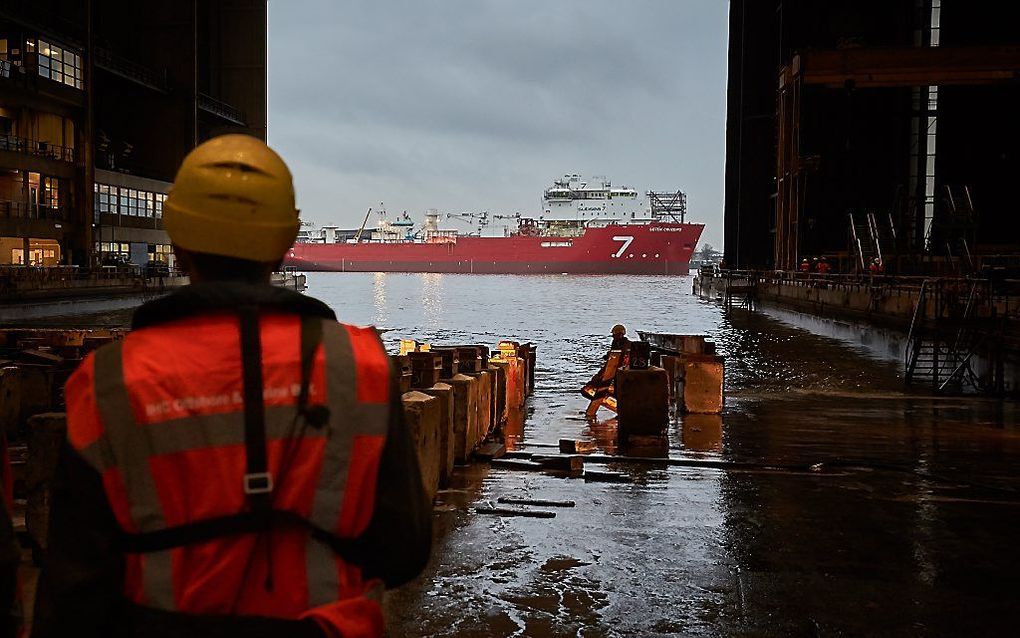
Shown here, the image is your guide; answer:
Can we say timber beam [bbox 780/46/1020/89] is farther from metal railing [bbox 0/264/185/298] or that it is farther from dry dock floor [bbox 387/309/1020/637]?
dry dock floor [bbox 387/309/1020/637]

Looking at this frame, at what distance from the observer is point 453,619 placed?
4059 mm

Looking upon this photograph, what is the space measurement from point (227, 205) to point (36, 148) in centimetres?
4571

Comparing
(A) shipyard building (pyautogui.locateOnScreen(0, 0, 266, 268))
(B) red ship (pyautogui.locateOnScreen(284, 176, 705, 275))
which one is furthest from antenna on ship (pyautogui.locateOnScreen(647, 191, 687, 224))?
(A) shipyard building (pyautogui.locateOnScreen(0, 0, 266, 268))

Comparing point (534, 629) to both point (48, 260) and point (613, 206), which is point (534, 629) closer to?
point (48, 260)

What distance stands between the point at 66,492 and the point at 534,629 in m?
2.81

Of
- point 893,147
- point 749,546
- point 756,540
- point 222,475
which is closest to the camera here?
point 222,475

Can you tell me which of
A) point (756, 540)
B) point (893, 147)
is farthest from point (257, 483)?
point (893, 147)

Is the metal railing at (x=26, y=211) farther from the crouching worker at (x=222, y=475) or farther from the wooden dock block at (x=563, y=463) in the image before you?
the crouching worker at (x=222, y=475)

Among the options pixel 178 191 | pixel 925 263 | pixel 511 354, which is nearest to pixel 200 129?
pixel 925 263

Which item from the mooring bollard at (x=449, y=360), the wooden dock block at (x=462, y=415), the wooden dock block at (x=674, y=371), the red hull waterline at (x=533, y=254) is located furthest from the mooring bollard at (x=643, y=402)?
the red hull waterline at (x=533, y=254)

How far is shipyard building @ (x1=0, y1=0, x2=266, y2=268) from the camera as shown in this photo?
39594 millimetres

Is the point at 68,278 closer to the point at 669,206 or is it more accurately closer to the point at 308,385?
the point at 308,385

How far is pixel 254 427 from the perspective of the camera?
1.53m

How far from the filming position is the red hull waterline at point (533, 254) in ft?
342
